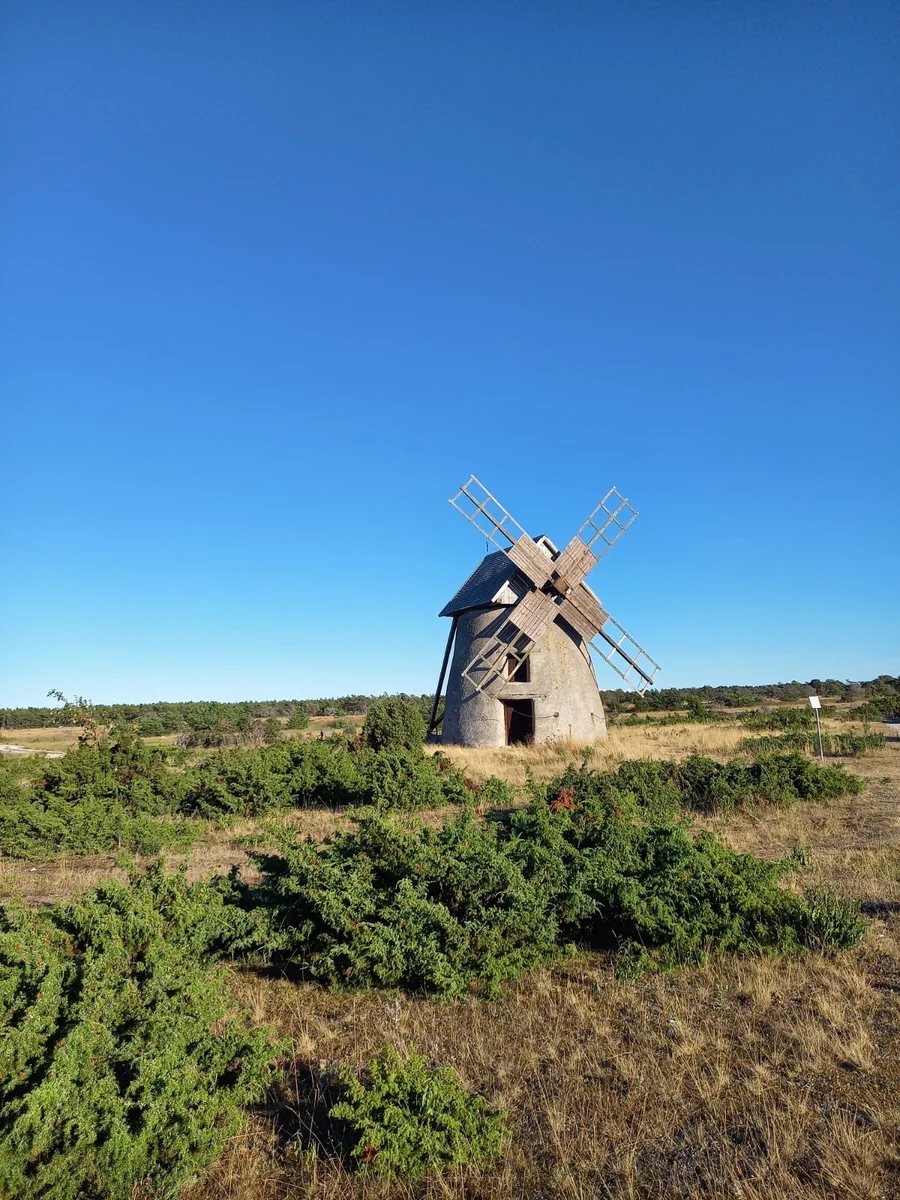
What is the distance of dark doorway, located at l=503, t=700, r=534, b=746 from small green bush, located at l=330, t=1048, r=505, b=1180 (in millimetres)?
18574

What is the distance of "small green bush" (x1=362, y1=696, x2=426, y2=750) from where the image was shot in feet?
65.0

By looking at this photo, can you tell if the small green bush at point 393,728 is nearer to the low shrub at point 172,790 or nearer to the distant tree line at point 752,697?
the low shrub at point 172,790

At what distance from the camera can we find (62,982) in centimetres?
370

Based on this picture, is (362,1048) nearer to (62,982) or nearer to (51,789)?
(62,982)

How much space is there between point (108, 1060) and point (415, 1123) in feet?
4.71

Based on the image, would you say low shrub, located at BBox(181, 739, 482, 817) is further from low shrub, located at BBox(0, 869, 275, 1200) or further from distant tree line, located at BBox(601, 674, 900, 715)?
distant tree line, located at BBox(601, 674, 900, 715)

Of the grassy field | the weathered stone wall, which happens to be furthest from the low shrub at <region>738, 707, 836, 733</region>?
the grassy field

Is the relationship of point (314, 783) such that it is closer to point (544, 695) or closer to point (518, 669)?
point (544, 695)

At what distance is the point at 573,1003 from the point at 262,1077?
2.35 meters

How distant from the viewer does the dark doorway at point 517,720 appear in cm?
2195

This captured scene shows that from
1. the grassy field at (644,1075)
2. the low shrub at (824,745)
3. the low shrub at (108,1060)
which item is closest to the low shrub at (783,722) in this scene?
the low shrub at (824,745)

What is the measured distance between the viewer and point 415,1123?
313 centimetres

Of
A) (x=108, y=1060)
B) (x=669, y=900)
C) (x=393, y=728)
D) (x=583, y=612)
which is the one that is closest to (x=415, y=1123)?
(x=108, y=1060)

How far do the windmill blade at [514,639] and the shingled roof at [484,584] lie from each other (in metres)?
0.82
